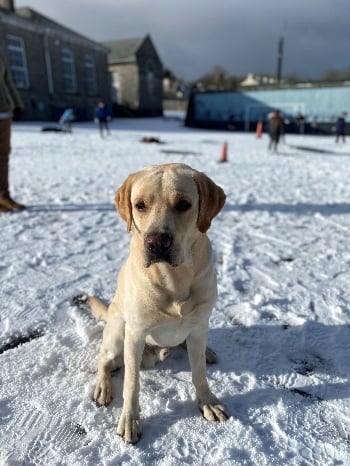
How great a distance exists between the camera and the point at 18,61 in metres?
22.7

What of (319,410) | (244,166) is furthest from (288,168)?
(319,410)

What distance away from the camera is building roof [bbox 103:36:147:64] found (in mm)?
34469

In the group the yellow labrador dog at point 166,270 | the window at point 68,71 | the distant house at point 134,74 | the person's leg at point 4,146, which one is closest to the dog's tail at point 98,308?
the yellow labrador dog at point 166,270

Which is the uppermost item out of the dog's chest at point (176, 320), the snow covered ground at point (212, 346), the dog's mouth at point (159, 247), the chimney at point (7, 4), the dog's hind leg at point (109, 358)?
the chimney at point (7, 4)

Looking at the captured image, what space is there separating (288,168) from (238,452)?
954cm

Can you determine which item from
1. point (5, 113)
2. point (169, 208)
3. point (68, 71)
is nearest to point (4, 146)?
point (5, 113)

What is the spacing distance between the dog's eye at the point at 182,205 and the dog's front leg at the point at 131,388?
0.72 meters

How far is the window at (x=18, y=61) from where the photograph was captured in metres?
22.0

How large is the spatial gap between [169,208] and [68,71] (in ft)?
94.7

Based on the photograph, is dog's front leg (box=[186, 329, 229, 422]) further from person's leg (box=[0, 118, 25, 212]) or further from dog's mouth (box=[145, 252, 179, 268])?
person's leg (box=[0, 118, 25, 212])

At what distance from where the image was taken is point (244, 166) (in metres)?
10.5

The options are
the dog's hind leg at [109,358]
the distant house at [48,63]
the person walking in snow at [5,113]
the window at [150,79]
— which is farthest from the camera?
the window at [150,79]

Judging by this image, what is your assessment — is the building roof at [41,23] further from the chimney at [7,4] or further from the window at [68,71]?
the window at [68,71]

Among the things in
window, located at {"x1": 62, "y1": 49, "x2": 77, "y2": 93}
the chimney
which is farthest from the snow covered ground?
window, located at {"x1": 62, "y1": 49, "x2": 77, "y2": 93}
